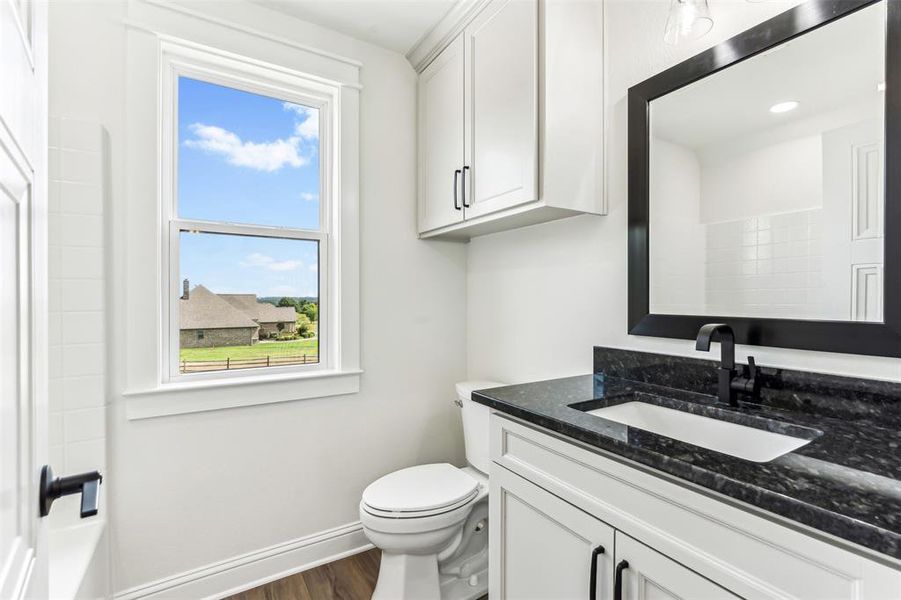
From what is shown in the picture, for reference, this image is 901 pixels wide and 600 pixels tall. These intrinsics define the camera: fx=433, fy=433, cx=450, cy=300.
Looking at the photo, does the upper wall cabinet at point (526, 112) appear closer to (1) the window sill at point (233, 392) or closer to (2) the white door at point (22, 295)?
(1) the window sill at point (233, 392)

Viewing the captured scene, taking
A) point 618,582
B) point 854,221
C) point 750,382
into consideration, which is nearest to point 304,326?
point 618,582

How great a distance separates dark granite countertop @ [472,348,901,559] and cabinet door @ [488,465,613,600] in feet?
0.63

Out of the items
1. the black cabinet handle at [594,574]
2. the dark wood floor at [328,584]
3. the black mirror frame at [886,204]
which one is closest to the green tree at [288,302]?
the dark wood floor at [328,584]

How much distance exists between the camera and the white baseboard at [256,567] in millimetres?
1646

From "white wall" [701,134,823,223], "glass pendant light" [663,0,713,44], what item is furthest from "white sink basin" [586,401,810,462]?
"glass pendant light" [663,0,713,44]

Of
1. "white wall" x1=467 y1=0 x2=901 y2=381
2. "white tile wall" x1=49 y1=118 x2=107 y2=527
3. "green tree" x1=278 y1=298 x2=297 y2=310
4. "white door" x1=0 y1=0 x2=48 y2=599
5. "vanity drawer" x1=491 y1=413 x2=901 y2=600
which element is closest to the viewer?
"white door" x1=0 y1=0 x2=48 y2=599

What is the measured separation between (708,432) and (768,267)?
48 centimetres

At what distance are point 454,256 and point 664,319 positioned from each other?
1194 millimetres

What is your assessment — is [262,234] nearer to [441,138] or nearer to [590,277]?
[441,138]

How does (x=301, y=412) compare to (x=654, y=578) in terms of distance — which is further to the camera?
(x=301, y=412)

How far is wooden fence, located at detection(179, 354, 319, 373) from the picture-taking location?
1.81 metres

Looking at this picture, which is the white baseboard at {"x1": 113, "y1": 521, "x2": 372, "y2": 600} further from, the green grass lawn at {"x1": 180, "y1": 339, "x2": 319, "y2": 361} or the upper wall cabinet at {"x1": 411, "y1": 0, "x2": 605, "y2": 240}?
the upper wall cabinet at {"x1": 411, "y1": 0, "x2": 605, "y2": 240}

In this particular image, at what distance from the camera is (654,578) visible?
83 cm

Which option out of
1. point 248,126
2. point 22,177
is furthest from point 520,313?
point 22,177
